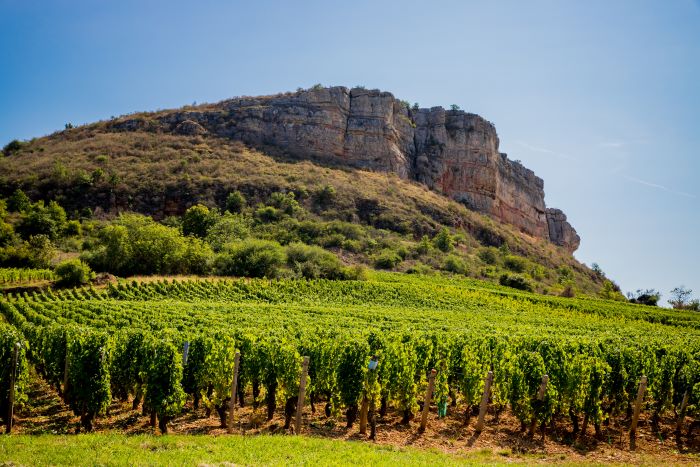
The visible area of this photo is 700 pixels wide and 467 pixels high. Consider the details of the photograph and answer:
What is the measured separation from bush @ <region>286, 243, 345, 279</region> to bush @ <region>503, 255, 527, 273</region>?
129ft

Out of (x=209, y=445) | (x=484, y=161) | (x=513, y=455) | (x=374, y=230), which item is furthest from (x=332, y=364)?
(x=484, y=161)

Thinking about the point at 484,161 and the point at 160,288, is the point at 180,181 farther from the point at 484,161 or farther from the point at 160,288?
the point at 484,161

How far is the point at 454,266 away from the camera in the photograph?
230 feet

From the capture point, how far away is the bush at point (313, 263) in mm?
53603

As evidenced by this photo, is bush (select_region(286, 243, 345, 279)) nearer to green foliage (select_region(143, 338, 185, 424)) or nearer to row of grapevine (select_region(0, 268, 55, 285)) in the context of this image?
row of grapevine (select_region(0, 268, 55, 285))

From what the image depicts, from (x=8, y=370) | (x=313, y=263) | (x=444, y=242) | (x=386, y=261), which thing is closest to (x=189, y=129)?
(x=386, y=261)

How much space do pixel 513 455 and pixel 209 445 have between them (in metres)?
7.67

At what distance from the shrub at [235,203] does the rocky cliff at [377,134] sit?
22183 mm

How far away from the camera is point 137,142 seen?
9212 centimetres

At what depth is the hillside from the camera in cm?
7562

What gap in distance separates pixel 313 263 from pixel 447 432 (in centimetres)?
4189

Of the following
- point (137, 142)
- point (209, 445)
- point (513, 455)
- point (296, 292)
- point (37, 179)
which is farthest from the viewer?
point (137, 142)

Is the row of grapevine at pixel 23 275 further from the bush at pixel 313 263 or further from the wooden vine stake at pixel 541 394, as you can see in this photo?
the wooden vine stake at pixel 541 394

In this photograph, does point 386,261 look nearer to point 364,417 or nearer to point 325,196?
point 325,196
